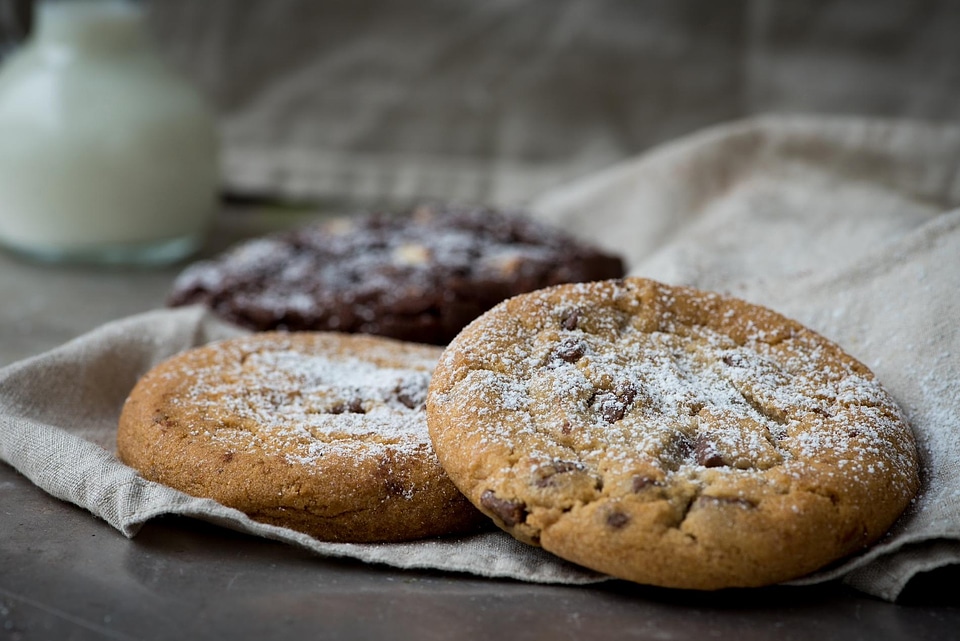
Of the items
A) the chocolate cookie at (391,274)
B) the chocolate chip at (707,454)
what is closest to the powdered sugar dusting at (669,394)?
the chocolate chip at (707,454)

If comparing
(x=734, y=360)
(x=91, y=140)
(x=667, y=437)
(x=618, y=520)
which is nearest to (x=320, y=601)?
(x=618, y=520)

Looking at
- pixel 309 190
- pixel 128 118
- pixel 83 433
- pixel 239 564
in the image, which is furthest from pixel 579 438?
pixel 309 190

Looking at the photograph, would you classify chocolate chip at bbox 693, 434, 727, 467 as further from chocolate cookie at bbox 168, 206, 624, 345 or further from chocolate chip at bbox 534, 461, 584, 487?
chocolate cookie at bbox 168, 206, 624, 345

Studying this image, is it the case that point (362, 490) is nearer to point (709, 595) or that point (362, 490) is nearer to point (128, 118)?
point (709, 595)

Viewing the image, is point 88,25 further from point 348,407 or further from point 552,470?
point 552,470

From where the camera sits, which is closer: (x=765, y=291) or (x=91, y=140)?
(x=765, y=291)

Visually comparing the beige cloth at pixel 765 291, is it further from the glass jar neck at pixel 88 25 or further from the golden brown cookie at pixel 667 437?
the glass jar neck at pixel 88 25
